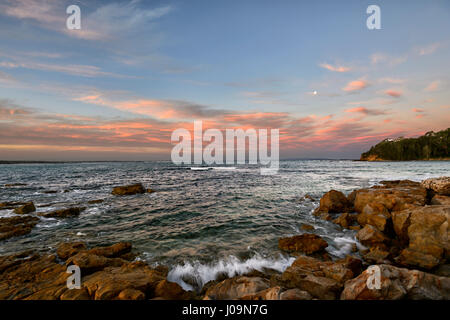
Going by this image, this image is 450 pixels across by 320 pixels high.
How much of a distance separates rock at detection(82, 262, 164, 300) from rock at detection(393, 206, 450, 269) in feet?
32.4

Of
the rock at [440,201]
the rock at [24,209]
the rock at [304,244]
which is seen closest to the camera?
the rock at [304,244]

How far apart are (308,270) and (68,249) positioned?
35.4 ft

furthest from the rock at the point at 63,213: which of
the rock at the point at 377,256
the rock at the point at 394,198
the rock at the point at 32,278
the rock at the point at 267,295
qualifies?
the rock at the point at 394,198

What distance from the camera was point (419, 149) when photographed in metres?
120

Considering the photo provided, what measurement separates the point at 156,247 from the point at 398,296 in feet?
31.4

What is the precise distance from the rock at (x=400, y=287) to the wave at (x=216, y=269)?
3.24 meters

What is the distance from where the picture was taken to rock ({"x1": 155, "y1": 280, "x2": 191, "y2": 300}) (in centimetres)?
538

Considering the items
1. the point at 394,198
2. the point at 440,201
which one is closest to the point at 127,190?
the point at 394,198

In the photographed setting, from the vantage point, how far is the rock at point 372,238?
29.8ft

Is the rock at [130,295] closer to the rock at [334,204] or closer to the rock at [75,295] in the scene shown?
the rock at [75,295]

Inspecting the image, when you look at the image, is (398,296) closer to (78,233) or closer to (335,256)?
(335,256)

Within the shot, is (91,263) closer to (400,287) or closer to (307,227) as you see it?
(400,287)

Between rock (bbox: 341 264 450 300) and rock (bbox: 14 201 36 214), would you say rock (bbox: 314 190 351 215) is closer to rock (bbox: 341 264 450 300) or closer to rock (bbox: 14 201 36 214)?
rock (bbox: 341 264 450 300)
